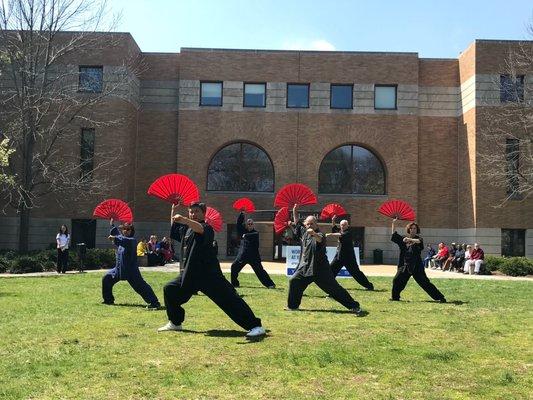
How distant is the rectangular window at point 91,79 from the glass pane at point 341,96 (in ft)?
43.9

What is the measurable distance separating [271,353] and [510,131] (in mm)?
28409

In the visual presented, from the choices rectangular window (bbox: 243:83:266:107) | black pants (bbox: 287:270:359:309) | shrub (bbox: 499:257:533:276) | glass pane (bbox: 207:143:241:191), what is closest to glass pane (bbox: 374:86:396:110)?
rectangular window (bbox: 243:83:266:107)

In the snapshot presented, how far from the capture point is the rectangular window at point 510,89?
3158 centimetres

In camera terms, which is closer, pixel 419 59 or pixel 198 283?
pixel 198 283

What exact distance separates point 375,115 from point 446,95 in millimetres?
4551

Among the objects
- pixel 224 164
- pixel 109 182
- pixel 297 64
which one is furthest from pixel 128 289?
pixel 297 64

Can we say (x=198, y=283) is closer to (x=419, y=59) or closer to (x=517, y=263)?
(x=517, y=263)

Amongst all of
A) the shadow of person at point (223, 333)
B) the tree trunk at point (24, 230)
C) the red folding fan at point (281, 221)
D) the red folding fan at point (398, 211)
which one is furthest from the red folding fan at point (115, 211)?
the tree trunk at point (24, 230)

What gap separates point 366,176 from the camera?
34.4 meters

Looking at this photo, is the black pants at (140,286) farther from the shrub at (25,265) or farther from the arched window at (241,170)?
the arched window at (241,170)

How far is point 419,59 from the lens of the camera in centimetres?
3469

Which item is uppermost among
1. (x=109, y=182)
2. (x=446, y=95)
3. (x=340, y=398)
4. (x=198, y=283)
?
(x=446, y=95)

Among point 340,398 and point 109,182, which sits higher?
point 109,182

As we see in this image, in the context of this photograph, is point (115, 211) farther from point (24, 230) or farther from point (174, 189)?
point (24, 230)
